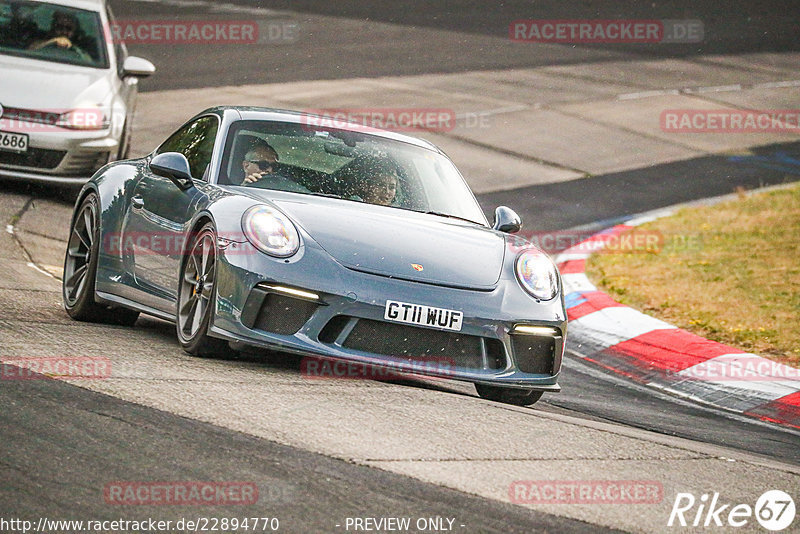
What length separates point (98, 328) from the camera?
7410 millimetres

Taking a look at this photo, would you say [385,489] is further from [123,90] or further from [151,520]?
[123,90]

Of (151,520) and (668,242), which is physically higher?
(151,520)

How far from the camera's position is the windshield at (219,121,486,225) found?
7117mm

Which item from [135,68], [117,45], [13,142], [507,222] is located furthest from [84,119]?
[507,222]

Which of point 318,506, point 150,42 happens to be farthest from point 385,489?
point 150,42

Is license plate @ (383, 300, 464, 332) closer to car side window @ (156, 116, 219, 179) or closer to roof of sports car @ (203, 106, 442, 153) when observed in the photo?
car side window @ (156, 116, 219, 179)

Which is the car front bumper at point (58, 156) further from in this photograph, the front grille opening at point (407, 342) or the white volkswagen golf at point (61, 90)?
the front grille opening at point (407, 342)

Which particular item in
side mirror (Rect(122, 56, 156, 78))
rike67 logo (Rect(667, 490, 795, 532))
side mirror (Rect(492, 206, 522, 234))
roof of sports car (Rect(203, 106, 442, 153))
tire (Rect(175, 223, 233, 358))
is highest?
roof of sports car (Rect(203, 106, 442, 153))

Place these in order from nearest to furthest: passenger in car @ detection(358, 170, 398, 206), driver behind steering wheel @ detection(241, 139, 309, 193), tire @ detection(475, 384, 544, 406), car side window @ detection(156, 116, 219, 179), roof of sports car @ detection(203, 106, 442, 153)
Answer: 1. tire @ detection(475, 384, 544, 406)
2. driver behind steering wheel @ detection(241, 139, 309, 193)
3. passenger in car @ detection(358, 170, 398, 206)
4. car side window @ detection(156, 116, 219, 179)
5. roof of sports car @ detection(203, 106, 442, 153)

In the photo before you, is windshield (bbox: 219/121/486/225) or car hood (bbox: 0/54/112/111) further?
car hood (bbox: 0/54/112/111)

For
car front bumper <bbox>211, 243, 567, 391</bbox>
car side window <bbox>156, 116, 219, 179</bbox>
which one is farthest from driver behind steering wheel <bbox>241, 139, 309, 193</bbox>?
car front bumper <bbox>211, 243, 567, 391</bbox>

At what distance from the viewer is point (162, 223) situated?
7074 mm

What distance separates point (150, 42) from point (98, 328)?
16.8 metres

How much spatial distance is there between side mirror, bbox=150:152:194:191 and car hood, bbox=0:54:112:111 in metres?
4.82
